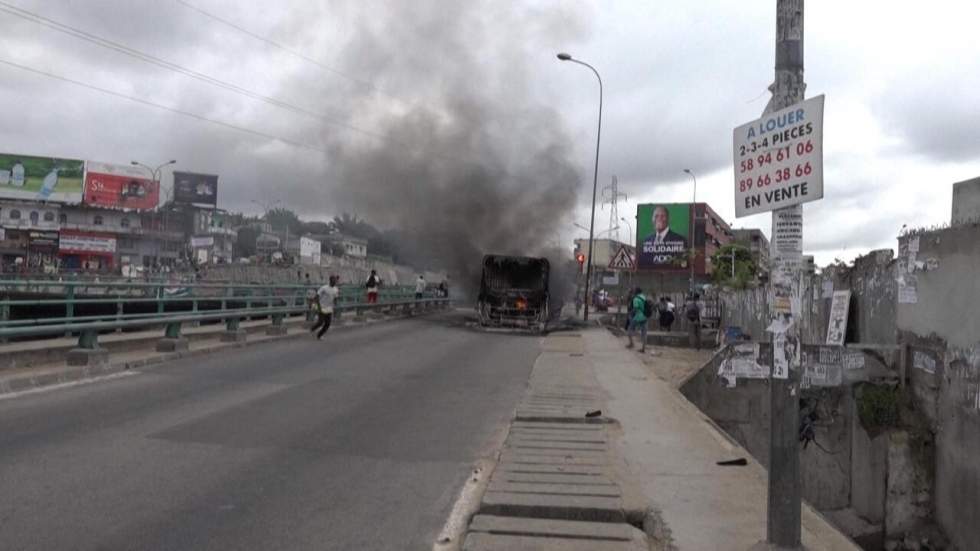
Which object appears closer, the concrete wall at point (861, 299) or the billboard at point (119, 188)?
the concrete wall at point (861, 299)

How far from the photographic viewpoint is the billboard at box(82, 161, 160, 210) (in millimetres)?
62969

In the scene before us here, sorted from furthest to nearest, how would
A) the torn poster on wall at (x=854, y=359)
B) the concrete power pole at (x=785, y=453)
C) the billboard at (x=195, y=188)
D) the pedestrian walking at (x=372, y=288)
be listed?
the billboard at (x=195, y=188), the pedestrian walking at (x=372, y=288), the torn poster on wall at (x=854, y=359), the concrete power pole at (x=785, y=453)

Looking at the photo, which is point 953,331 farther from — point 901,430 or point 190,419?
point 190,419

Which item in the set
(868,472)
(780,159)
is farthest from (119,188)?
(780,159)

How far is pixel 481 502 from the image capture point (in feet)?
18.6

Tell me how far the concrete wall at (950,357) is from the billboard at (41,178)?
2487 inches

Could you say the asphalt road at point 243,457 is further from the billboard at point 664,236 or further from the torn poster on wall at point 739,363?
the billboard at point 664,236

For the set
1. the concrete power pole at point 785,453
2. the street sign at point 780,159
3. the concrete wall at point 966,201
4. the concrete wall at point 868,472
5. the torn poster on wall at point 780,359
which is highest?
the concrete wall at point 966,201

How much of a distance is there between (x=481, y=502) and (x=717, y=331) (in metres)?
23.0

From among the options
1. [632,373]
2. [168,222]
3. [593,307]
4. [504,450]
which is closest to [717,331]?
[632,373]

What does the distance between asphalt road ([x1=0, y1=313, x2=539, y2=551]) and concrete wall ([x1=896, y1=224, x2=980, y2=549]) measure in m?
4.59

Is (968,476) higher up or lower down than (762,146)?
lower down

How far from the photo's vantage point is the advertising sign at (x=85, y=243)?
55062 mm

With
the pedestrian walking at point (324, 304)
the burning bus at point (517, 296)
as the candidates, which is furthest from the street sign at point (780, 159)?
the burning bus at point (517, 296)
